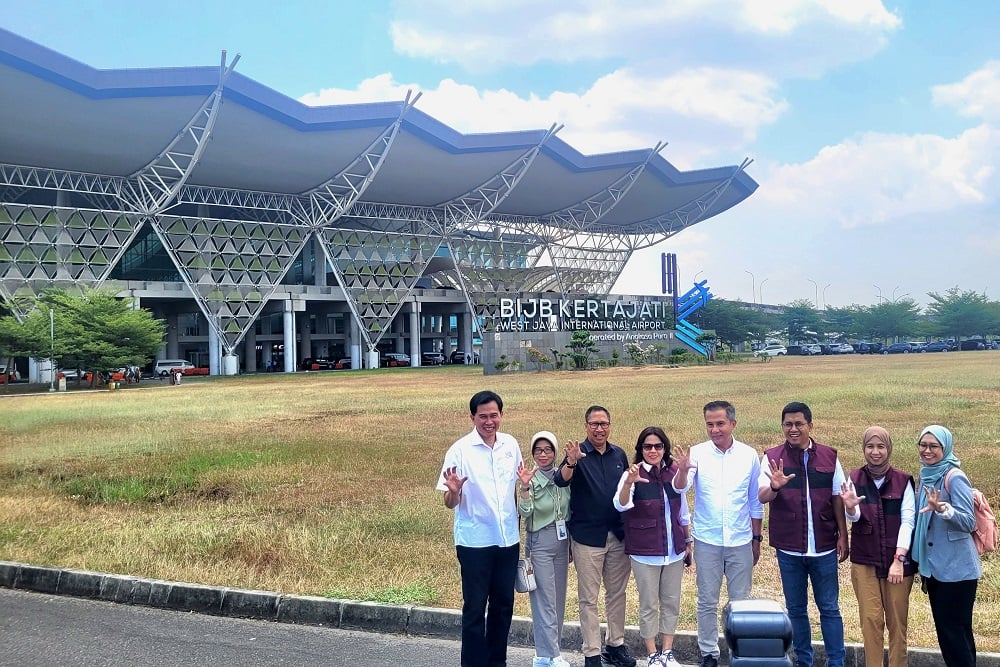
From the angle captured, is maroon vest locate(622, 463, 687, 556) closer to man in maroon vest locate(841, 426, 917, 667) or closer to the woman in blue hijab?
man in maroon vest locate(841, 426, 917, 667)

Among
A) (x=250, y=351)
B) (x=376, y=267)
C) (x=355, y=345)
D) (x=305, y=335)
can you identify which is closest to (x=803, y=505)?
(x=376, y=267)

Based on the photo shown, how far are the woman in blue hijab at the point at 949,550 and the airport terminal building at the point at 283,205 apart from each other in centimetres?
3783

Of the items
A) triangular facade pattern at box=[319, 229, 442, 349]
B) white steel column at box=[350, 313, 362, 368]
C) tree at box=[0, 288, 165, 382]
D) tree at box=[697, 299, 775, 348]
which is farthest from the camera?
tree at box=[697, 299, 775, 348]

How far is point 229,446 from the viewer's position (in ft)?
52.3

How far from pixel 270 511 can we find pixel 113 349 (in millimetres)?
34708

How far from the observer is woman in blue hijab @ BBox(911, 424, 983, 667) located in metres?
4.75

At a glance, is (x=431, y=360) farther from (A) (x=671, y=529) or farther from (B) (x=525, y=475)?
(B) (x=525, y=475)

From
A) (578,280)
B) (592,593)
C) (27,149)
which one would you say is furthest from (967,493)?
(578,280)

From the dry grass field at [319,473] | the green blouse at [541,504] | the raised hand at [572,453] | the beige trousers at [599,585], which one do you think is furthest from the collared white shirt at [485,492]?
the dry grass field at [319,473]

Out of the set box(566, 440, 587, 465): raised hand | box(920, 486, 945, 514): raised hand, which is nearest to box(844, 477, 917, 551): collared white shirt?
box(920, 486, 945, 514): raised hand

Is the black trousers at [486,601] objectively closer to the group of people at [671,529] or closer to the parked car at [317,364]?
the group of people at [671,529]

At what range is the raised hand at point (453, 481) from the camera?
514 centimetres

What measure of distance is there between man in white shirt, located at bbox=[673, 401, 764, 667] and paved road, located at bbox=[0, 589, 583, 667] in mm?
1003

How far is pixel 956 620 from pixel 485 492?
2906 mm
